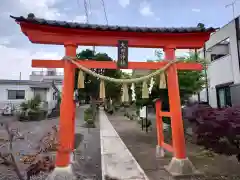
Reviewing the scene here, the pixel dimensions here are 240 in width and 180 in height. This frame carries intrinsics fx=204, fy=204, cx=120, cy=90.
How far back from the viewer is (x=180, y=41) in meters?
5.69

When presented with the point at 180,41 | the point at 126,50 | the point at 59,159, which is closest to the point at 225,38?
the point at 180,41

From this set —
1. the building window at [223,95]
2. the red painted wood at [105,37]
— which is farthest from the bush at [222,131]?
the building window at [223,95]

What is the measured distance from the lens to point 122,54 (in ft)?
17.5

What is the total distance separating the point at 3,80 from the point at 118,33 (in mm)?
20831

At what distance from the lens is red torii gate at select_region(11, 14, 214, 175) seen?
16.2 feet

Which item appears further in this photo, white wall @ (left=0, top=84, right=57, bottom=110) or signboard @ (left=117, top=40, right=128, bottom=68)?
white wall @ (left=0, top=84, right=57, bottom=110)

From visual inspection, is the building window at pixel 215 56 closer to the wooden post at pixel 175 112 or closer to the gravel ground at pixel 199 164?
the gravel ground at pixel 199 164

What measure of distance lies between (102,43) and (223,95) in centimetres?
1046

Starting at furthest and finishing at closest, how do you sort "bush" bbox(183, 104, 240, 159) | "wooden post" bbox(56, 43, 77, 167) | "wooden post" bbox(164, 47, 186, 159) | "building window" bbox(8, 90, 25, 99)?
"building window" bbox(8, 90, 25, 99) < "wooden post" bbox(164, 47, 186, 159) < "wooden post" bbox(56, 43, 77, 167) < "bush" bbox(183, 104, 240, 159)

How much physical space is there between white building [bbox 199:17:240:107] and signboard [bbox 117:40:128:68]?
7912 millimetres

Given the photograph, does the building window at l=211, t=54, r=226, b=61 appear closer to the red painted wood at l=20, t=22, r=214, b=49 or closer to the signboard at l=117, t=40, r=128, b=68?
the red painted wood at l=20, t=22, r=214, b=49

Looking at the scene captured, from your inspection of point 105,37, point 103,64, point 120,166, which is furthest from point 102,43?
point 120,166

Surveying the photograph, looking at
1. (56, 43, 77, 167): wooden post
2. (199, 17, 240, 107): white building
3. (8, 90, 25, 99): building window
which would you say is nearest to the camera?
(56, 43, 77, 167): wooden post

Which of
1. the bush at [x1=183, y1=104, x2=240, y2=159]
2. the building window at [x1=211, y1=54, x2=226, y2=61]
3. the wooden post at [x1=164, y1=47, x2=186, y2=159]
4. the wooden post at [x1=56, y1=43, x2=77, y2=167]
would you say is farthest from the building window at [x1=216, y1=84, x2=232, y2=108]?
the wooden post at [x1=56, y1=43, x2=77, y2=167]
